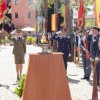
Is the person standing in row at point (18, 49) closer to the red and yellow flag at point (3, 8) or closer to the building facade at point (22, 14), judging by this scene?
the red and yellow flag at point (3, 8)

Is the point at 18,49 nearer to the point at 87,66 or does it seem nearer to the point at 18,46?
the point at 18,46

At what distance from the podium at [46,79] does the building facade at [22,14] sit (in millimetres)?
71120

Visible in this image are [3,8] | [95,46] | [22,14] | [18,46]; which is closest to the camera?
[95,46]

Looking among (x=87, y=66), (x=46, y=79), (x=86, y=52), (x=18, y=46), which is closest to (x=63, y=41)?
(x=86, y=52)

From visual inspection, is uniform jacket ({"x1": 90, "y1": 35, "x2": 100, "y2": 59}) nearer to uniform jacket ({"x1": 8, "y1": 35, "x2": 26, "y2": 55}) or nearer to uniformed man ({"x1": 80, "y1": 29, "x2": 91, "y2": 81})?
uniformed man ({"x1": 80, "y1": 29, "x2": 91, "y2": 81})

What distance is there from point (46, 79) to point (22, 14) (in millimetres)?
72530

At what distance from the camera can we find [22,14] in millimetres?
79438

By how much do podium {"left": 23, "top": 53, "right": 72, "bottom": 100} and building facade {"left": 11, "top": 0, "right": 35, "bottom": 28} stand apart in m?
71.1

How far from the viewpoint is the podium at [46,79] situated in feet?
24.5

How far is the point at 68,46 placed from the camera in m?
13.0

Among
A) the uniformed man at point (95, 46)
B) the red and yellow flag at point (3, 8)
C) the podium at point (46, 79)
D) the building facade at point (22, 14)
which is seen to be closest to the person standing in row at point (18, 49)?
the red and yellow flag at point (3, 8)

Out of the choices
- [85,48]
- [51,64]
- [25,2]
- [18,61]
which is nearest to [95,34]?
[85,48]

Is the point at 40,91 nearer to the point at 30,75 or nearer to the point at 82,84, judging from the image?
A: the point at 30,75

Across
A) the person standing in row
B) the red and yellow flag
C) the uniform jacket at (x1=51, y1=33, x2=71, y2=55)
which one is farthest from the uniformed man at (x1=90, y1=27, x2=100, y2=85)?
the red and yellow flag
